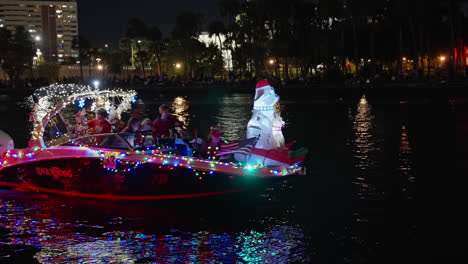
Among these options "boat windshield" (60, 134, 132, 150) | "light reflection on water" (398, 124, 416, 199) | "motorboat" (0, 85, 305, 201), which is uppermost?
"boat windshield" (60, 134, 132, 150)

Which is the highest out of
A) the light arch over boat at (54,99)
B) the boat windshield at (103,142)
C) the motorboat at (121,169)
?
the light arch over boat at (54,99)

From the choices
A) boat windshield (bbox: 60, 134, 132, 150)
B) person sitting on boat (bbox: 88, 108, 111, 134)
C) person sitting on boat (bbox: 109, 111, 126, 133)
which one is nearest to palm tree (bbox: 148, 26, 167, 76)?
person sitting on boat (bbox: 109, 111, 126, 133)

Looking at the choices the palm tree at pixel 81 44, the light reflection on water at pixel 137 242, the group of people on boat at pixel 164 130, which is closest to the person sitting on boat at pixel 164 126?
the group of people on boat at pixel 164 130

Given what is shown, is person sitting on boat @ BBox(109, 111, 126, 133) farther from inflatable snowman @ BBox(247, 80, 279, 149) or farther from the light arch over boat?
inflatable snowman @ BBox(247, 80, 279, 149)

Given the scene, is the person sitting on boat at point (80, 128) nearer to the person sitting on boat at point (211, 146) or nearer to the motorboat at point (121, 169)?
the motorboat at point (121, 169)

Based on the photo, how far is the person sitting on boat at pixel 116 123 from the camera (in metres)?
12.5

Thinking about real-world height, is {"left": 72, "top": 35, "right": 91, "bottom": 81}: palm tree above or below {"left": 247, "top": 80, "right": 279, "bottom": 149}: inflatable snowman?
above

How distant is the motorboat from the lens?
32.5 feet

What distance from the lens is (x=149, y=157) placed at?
9.88 metres

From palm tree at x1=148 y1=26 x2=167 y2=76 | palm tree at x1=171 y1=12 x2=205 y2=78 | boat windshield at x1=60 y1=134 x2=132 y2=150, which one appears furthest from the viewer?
palm tree at x1=148 y1=26 x2=167 y2=76

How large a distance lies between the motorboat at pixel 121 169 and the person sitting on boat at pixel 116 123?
3.63 feet

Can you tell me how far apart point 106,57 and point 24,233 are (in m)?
157

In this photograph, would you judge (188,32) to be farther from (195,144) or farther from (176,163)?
(176,163)

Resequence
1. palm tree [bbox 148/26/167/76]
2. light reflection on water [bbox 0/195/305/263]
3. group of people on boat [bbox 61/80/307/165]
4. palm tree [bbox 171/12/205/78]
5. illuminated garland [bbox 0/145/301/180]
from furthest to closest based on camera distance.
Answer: palm tree [bbox 148/26/167/76] → palm tree [bbox 171/12/205/78] → group of people on boat [bbox 61/80/307/165] → illuminated garland [bbox 0/145/301/180] → light reflection on water [bbox 0/195/305/263]
